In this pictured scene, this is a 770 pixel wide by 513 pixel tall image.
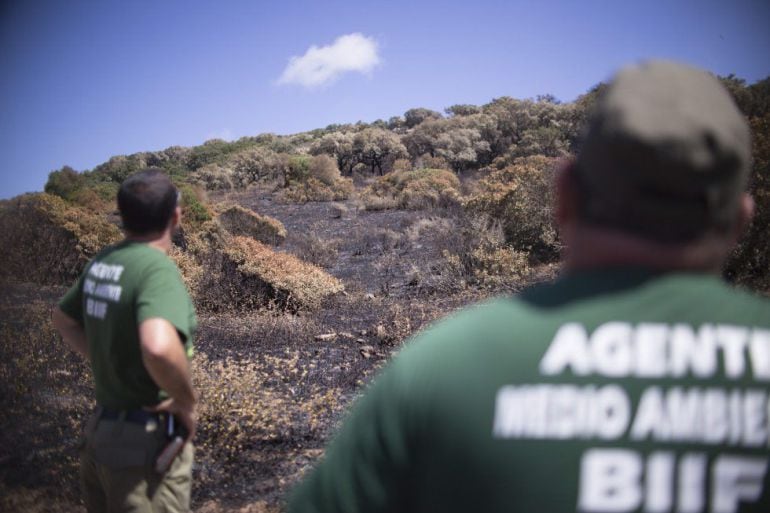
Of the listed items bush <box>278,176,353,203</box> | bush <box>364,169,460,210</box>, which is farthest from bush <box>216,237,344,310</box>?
bush <box>278,176,353,203</box>

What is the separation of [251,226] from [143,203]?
498 inches

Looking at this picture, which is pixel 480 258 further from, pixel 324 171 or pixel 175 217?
pixel 324 171

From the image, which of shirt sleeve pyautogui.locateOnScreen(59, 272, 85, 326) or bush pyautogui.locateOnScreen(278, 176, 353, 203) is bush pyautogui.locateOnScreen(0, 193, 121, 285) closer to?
shirt sleeve pyautogui.locateOnScreen(59, 272, 85, 326)

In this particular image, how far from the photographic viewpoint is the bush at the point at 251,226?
559 inches

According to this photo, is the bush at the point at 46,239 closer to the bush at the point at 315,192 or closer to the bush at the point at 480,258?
the bush at the point at 480,258

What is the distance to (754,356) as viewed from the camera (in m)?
0.79

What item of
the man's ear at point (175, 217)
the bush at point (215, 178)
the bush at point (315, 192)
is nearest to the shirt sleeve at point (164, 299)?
the man's ear at point (175, 217)

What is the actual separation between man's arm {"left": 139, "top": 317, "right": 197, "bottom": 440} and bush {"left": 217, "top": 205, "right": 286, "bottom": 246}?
1231 centimetres

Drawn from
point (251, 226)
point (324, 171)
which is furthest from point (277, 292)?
point (324, 171)

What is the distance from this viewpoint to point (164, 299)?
6.48 ft

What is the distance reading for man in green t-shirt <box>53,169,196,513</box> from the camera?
1963 millimetres

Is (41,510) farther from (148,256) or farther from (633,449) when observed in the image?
(633,449)

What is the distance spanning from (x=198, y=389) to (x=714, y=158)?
451cm

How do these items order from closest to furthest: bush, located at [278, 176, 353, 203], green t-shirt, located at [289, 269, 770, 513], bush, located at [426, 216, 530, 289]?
1. green t-shirt, located at [289, 269, 770, 513]
2. bush, located at [426, 216, 530, 289]
3. bush, located at [278, 176, 353, 203]
